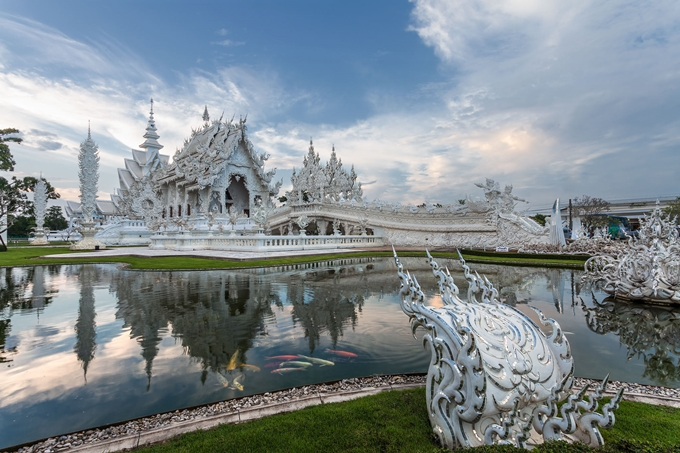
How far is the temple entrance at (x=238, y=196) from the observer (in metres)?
33.6

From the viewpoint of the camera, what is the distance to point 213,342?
4844mm

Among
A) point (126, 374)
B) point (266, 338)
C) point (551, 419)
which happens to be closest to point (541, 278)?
point (266, 338)

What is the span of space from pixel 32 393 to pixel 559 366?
5.05 metres

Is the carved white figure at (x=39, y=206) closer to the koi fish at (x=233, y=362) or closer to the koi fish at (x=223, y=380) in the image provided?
the koi fish at (x=233, y=362)

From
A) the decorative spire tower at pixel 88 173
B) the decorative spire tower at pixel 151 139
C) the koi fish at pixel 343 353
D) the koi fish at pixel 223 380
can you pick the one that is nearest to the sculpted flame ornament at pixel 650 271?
the koi fish at pixel 343 353

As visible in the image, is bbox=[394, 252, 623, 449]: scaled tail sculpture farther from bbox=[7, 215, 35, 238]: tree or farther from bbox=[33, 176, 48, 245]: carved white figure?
bbox=[7, 215, 35, 238]: tree

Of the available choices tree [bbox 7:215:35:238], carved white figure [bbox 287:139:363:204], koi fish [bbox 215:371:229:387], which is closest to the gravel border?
koi fish [bbox 215:371:229:387]

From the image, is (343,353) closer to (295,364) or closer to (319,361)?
(319,361)

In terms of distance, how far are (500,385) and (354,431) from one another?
1196 mm

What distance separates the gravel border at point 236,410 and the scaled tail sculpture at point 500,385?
1.12m

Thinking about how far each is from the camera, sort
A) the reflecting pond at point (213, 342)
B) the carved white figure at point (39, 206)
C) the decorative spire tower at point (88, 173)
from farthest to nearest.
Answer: the carved white figure at point (39, 206)
the decorative spire tower at point (88, 173)
the reflecting pond at point (213, 342)

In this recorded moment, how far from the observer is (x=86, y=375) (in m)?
3.86

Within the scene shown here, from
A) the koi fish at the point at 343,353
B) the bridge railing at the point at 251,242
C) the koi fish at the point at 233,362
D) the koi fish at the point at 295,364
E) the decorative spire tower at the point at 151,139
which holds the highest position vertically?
the decorative spire tower at the point at 151,139

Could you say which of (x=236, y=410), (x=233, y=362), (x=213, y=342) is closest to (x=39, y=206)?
(x=213, y=342)
